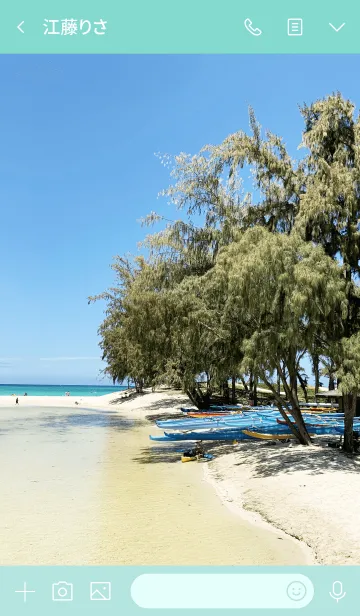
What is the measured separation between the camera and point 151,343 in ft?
77.2

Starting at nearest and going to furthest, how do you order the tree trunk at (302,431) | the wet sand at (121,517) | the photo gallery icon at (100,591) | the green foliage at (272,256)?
1. the photo gallery icon at (100,591)
2. the wet sand at (121,517)
3. the green foliage at (272,256)
4. the tree trunk at (302,431)

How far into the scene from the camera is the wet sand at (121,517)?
7605 mm

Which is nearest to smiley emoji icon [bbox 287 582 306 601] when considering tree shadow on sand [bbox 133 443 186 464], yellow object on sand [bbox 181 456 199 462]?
yellow object on sand [bbox 181 456 199 462]

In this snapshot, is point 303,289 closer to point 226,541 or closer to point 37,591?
point 226,541

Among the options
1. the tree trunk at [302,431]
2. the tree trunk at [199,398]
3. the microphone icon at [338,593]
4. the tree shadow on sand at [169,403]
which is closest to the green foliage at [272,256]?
the tree trunk at [302,431]

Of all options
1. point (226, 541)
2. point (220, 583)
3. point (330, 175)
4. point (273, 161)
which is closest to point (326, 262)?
point (330, 175)

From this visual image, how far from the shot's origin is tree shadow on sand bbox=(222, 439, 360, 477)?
13000 millimetres

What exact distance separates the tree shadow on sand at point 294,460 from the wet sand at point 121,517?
6.14 ft

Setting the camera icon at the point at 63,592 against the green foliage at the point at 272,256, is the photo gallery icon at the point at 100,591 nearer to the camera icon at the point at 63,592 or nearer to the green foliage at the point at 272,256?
the camera icon at the point at 63,592

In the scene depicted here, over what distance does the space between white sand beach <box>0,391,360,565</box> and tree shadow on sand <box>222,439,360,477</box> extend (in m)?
0.04

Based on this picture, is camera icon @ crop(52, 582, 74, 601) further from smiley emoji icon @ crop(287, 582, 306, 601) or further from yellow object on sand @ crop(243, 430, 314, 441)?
yellow object on sand @ crop(243, 430, 314, 441)

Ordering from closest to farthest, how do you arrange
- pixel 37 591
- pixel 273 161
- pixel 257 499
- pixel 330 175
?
pixel 37 591 → pixel 257 499 → pixel 330 175 → pixel 273 161

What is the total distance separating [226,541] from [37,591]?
19.4ft

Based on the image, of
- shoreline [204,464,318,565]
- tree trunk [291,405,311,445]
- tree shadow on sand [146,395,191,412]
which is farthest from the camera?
tree shadow on sand [146,395,191,412]
